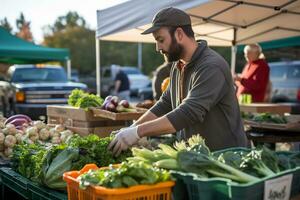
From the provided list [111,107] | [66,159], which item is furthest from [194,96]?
[111,107]

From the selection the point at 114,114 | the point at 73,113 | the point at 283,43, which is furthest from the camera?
the point at 283,43

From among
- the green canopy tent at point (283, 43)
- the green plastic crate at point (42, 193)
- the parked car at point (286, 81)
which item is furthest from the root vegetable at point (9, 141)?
the parked car at point (286, 81)

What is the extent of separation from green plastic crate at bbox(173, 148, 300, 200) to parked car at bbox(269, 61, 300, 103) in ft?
38.5

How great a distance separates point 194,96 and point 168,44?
A: 1.48ft

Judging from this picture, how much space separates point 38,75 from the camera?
12469mm

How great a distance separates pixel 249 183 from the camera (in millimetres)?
1822

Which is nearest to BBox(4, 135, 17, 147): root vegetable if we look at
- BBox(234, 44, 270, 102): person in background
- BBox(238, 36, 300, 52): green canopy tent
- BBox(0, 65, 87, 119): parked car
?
BBox(234, 44, 270, 102): person in background

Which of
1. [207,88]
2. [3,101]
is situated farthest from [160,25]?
[3,101]

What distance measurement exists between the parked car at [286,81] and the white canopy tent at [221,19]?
548 centimetres

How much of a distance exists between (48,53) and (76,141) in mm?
7901

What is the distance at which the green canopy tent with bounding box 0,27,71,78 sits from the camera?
9680 mm

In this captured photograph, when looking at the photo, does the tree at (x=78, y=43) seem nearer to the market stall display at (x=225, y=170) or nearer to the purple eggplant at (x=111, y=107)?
the purple eggplant at (x=111, y=107)

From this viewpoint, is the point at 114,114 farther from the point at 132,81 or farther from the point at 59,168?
the point at 132,81

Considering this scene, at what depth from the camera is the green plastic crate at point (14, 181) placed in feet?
9.75
